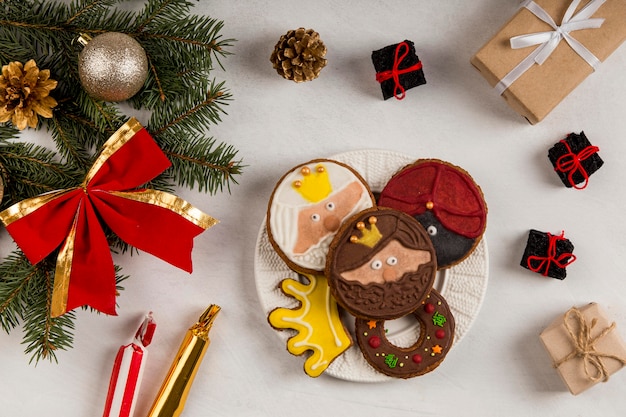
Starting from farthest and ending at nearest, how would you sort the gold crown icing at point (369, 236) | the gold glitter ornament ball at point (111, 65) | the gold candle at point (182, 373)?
the gold candle at point (182, 373) → the gold crown icing at point (369, 236) → the gold glitter ornament ball at point (111, 65)

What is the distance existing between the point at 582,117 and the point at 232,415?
42.3 inches

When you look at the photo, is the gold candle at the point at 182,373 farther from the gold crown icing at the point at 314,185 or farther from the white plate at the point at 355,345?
the gold crown icing at the point at 314,185

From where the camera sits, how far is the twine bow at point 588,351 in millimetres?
1270

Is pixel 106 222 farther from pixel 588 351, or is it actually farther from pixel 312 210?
pixel 588 351

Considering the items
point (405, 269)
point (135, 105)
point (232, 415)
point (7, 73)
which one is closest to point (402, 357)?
point (405, 269)

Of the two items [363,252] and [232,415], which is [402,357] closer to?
[363,252]

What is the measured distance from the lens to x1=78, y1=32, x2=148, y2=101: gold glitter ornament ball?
1.07 m

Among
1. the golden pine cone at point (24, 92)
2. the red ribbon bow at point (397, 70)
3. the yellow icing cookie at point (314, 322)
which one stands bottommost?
the yellow icing cookie at point (314, 322)

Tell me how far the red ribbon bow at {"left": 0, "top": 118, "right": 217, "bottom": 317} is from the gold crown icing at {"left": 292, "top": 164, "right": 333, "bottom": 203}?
204 millimetres

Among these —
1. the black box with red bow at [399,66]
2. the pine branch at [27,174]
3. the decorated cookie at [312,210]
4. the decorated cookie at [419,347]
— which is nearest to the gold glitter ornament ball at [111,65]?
the pine branch at [27,174]

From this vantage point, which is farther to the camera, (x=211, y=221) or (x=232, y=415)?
(x=232, y=415)

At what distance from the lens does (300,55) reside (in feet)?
4.07

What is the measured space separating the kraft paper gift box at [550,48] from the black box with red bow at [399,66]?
5.3 inches

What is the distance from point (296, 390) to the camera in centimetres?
135
